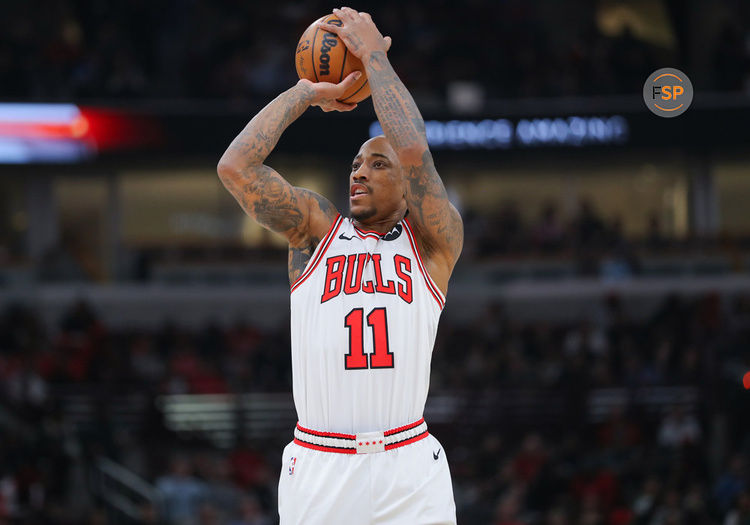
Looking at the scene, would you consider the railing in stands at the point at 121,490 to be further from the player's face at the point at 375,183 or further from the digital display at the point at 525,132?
the player's face at the point at 375,183

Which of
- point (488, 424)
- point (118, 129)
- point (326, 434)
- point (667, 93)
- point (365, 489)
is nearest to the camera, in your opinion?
point (365, 489)

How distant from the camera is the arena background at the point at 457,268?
12.9 meters

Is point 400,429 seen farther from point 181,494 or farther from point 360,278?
point 181,494

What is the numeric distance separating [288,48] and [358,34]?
49.6ft

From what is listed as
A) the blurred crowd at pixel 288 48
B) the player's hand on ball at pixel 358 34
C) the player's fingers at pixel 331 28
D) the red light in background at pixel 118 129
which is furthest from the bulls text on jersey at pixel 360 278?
the red light in background at pixel 118 129

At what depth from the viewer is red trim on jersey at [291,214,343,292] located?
14.3ft

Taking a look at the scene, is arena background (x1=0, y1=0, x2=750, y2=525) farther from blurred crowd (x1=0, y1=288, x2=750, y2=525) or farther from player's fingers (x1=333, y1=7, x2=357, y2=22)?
player's fingers (x1=333, y1=7, x2=357, y2=22)

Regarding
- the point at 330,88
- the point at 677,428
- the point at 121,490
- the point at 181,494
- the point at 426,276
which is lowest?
the point at 121,490

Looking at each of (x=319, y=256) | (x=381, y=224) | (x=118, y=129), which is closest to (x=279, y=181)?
(x=319, y=256)

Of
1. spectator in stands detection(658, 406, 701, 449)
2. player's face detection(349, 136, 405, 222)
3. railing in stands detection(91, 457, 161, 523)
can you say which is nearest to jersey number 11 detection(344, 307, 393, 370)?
player's face detection(349, 136, 405, 222)

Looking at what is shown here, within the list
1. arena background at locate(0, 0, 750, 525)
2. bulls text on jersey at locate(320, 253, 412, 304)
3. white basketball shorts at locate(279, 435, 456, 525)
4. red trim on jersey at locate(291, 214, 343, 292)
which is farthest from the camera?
arena background at locate(0, 0, 750, 525)

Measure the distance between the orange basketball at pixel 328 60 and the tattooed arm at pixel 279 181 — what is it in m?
0.05

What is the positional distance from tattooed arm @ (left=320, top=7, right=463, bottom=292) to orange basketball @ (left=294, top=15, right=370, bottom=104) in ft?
0.18

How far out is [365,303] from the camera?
13.8ft
